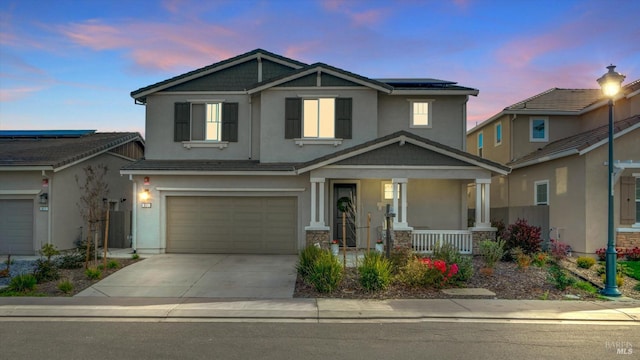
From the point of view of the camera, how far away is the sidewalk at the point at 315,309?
8.99 metres

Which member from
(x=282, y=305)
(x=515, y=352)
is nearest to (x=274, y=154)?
(x=282, y=305)

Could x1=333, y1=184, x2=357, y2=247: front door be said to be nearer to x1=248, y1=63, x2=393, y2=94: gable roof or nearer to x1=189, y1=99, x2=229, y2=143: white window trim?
x1=248, y1=63, x2=393, y2=94: gable roof

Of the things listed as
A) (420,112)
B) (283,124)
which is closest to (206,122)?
(283,124)

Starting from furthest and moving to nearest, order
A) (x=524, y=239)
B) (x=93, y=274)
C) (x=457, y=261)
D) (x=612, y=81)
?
1. (x=524, y=239)
2. (x=457, y=261)
3. (x=93, y=274)
4. (x=612, y=81)

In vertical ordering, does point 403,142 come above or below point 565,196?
above

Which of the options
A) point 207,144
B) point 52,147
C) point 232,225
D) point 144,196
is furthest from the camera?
point 52,147

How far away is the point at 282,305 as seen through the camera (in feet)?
32.3

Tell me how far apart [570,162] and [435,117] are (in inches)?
193

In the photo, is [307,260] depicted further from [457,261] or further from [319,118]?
[319,118]

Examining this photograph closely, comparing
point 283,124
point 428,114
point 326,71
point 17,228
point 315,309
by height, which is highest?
point 326,71

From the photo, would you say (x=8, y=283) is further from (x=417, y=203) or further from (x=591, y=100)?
(x=591, y=100)

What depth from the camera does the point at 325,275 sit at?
1085 centimetres

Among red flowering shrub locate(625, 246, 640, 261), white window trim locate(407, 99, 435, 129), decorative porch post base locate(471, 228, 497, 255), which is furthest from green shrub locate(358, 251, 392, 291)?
red flowering shrub locate(625, 246, 640, 261)

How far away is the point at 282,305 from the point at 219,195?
7892 mm
